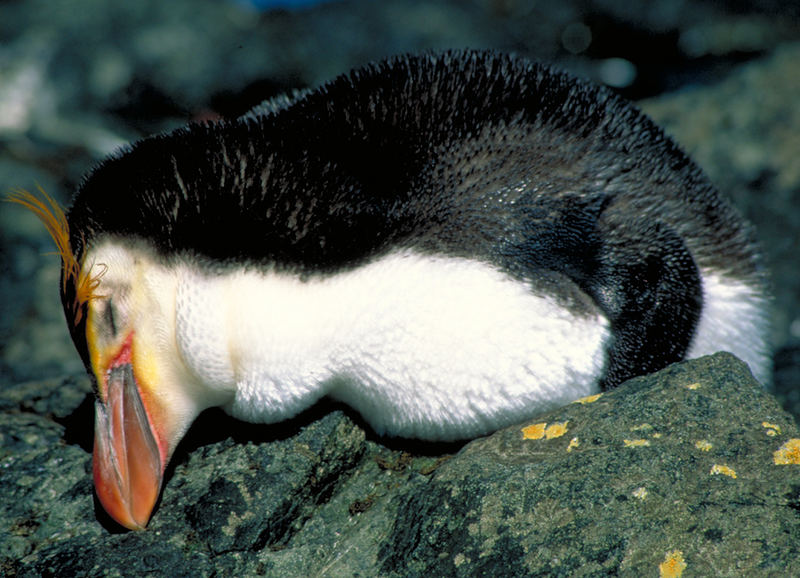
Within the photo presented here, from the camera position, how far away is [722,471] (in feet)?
7.29

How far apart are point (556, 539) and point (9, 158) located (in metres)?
6.88

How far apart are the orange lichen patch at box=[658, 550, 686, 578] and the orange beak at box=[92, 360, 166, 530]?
1.61 m

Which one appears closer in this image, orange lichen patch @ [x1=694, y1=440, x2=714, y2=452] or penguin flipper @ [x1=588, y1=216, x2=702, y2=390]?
orange lichen patch @ [x1=694, y1=440, x2=714, y2=452]

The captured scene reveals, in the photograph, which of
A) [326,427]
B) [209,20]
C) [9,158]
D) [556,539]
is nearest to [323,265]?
[326,427]

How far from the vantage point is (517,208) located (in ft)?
9.23

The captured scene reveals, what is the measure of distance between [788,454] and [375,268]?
1412mm

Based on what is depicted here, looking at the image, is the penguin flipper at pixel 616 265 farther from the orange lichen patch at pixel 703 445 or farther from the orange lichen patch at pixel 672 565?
the orange lichen patch at pixel 672 565

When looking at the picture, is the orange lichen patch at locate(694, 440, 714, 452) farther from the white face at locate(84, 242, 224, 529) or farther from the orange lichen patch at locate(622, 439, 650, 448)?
the white face at locate(84, 242, 224, 529)

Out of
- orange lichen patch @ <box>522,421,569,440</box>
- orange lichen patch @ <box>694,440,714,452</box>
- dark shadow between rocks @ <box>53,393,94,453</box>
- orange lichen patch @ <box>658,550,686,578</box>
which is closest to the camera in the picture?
orange lichen patch @ <box>658,550,686,578</box>

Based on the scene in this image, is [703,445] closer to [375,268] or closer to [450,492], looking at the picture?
[450,492]

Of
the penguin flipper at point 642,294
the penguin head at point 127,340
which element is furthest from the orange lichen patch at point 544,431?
the penguin head at point 127,340

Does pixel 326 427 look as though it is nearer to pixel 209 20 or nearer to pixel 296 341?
pixel 296 341

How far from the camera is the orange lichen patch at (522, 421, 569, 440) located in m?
2.53

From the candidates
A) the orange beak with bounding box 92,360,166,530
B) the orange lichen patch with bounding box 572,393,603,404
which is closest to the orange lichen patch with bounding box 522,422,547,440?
the orange lichen patch with bounding box 572,393,603,404
